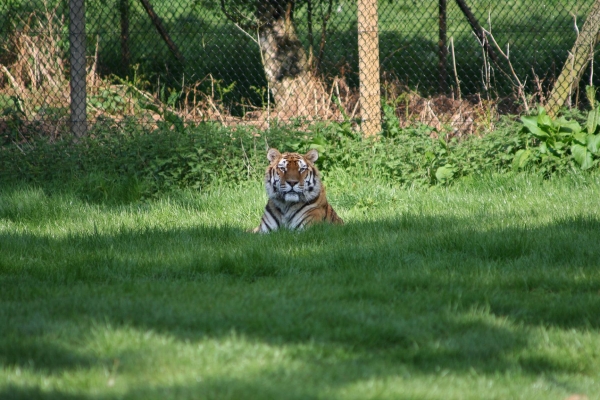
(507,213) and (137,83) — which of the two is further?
(137,83)

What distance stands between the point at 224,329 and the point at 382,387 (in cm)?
106

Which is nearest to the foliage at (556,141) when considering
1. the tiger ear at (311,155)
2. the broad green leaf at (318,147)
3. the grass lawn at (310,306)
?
the grass lawn at (310,306)

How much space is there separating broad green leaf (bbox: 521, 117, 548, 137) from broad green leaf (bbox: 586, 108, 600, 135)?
1.68ft

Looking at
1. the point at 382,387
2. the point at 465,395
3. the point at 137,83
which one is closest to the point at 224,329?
the point at 382,387

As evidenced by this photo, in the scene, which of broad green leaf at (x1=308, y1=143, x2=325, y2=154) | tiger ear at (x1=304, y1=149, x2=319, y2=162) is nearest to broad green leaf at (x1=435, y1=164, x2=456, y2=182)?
broad green leaf at (x1=308, y1=143, x2=325, y2=154)

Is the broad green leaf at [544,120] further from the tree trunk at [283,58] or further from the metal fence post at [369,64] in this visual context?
the tree trunk at [283,58]

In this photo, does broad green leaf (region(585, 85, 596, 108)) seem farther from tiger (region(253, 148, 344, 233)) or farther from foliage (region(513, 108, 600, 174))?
tiger (region(253, 148, 344, 233))

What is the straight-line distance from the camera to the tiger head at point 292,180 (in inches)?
275

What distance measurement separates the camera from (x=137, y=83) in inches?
456

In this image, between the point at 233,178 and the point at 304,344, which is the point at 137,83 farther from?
the point at 304,344

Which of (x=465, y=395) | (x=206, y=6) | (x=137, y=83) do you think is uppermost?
(x=206, y=6)

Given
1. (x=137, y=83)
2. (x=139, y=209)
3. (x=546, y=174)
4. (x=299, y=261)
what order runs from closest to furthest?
(x=299, y=261) < (x=139, y=209) < (x=546, y=174) < (x=137, y=83)

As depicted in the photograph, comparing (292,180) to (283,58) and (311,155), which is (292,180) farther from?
(283,58)

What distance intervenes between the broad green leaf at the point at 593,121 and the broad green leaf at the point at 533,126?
51 cm
